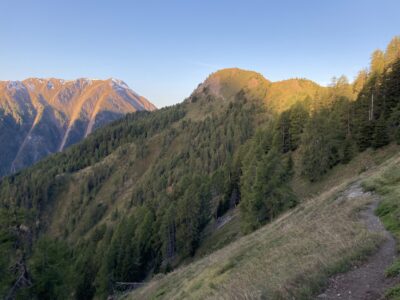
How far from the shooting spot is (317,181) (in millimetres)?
56375

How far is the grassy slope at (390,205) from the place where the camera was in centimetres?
904

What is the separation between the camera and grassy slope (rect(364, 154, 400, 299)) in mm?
9039

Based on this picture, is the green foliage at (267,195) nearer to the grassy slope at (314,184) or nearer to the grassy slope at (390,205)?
the grassy slope at (314,184)

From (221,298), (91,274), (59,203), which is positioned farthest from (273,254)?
(59,203)

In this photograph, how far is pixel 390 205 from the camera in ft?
51.6

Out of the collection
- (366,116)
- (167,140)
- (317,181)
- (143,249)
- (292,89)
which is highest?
(292,89)

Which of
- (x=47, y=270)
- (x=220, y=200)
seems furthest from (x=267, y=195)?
(x=220, y=200)

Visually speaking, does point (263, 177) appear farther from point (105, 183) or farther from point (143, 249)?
point (105, 183)

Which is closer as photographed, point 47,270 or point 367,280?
point 367,280

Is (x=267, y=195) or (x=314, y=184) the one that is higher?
(x=267, y=195)

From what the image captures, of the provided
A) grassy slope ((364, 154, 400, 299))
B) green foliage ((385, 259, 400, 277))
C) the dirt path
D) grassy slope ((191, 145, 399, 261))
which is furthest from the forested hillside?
green foliage ((385, 259, 400, 277))

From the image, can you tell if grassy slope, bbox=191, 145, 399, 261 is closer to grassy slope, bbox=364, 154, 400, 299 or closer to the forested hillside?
the forested hillside

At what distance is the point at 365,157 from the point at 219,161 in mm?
102366

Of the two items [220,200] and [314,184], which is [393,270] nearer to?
[314,184]
